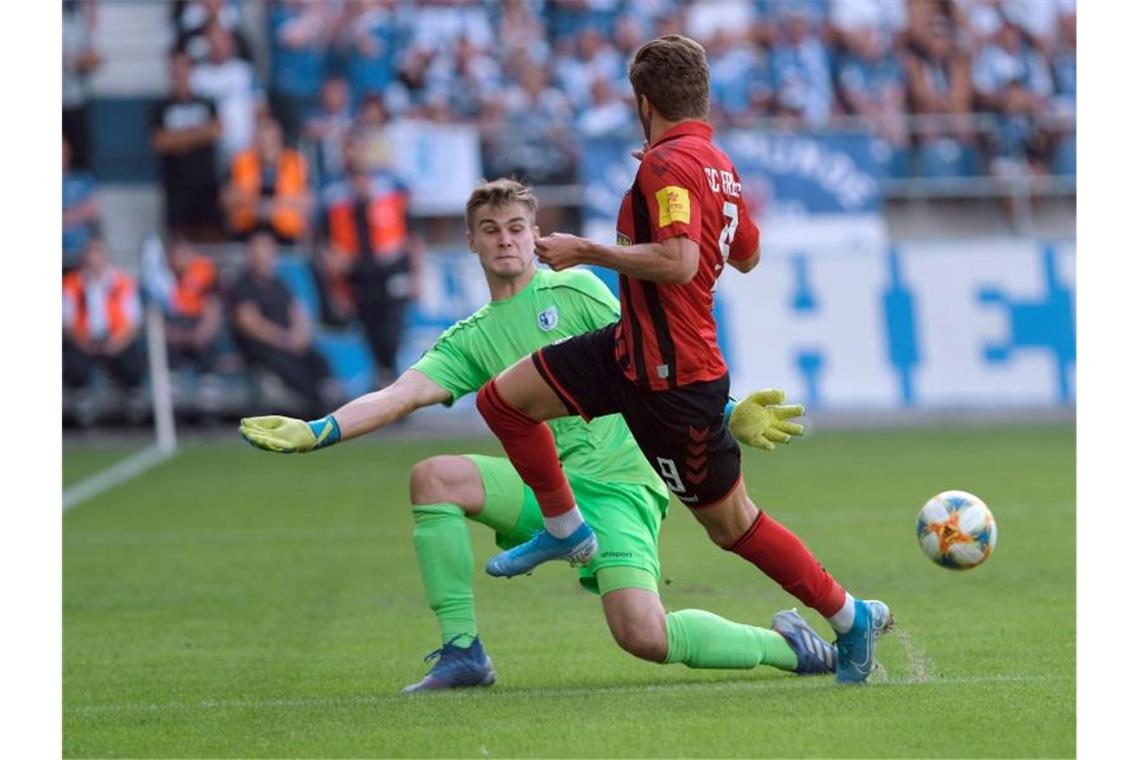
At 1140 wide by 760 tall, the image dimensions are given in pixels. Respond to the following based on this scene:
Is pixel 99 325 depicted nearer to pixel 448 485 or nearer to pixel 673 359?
pixel 448 485

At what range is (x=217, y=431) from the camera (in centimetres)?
1958

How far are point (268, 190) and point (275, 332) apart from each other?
67.7 inches

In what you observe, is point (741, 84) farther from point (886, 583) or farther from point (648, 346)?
point (648, 346)

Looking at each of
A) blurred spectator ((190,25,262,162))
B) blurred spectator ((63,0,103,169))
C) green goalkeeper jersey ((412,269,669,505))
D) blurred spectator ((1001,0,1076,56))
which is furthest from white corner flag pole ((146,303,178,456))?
green goalkeeper jersey ((412,269,669,505))

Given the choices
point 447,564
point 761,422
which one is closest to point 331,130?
point 447,564

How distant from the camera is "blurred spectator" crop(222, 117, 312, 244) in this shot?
64.7ft

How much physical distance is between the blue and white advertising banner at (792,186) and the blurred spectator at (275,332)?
3.31m

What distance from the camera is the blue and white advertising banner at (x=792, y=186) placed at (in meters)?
20.3

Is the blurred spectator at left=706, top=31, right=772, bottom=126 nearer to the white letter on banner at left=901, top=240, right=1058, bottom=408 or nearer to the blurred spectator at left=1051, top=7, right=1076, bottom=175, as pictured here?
the white letter on banner at left=901, top=240, right=1058, bottom=408

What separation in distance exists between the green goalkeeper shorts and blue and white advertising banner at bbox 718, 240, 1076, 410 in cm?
1204

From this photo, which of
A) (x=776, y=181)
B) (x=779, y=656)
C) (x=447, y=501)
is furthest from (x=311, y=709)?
(x=776, y=181)

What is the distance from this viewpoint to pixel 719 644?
7070 millimetres

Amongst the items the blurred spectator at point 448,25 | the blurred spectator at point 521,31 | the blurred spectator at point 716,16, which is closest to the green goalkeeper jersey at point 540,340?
the blurred spectator at point 448,25

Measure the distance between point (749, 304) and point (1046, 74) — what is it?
598cm
